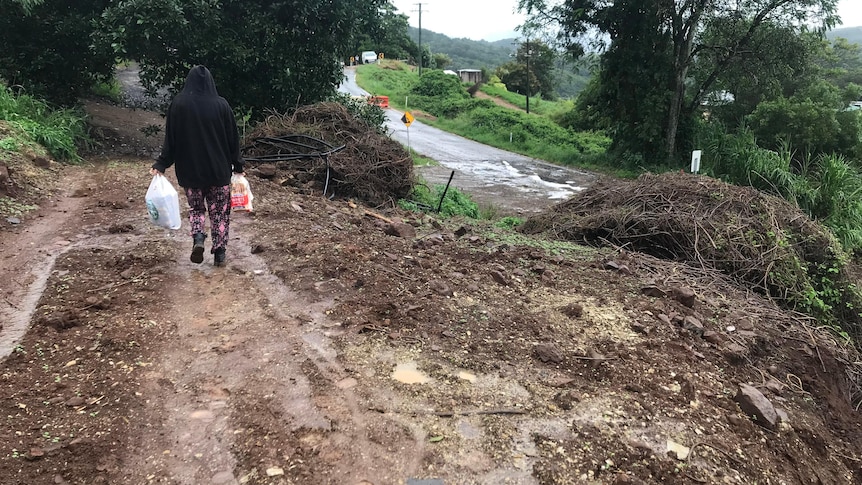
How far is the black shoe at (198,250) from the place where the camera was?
188 inches

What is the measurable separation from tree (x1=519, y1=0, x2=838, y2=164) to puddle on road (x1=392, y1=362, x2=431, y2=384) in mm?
16663

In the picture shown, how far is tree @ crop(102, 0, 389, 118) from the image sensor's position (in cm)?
923

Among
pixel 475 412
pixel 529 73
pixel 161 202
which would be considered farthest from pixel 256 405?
pixel 529 73

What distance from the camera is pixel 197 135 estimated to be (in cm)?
446

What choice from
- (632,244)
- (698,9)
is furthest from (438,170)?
(632,244)

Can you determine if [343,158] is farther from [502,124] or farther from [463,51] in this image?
[463,51]

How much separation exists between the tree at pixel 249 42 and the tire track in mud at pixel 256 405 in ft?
23.0

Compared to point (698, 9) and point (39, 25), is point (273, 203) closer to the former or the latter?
point (39, 25)

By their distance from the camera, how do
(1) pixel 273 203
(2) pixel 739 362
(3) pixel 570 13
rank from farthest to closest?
(3) pixel 570 13 → (1) pixel 273 203 → (2) pixel 739 362

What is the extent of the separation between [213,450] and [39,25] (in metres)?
11.1

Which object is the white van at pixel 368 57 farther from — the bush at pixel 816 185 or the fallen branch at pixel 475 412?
the fallen branch at pixel 475 412

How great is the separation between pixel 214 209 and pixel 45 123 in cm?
672

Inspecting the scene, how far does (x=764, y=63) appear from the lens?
1709cm

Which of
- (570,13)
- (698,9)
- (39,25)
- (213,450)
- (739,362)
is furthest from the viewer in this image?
(570,13)
